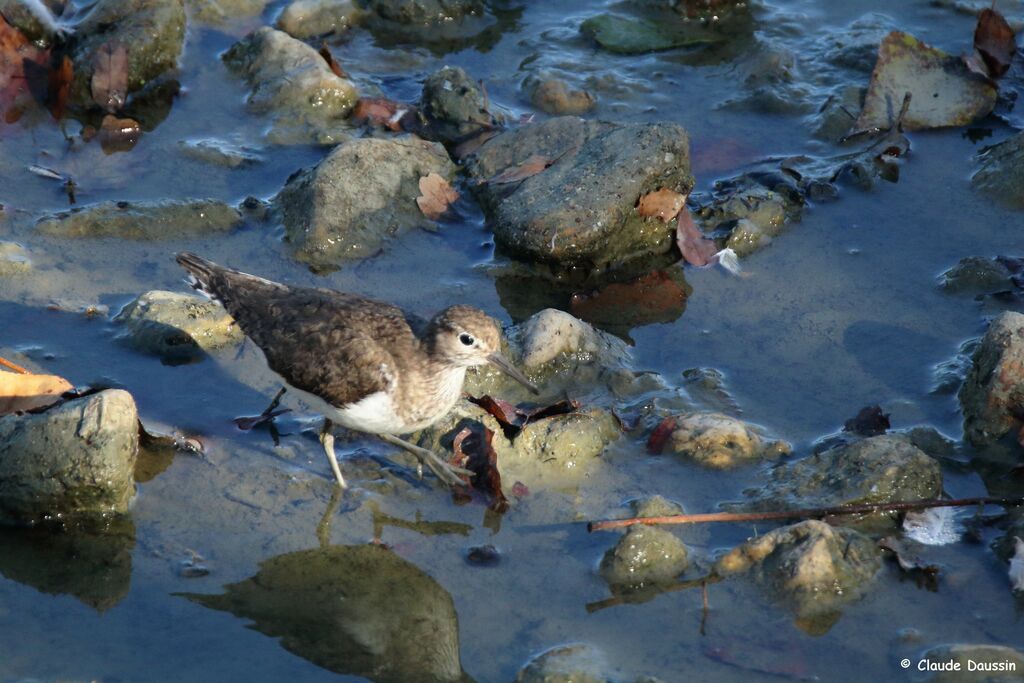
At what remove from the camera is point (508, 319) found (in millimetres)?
8984

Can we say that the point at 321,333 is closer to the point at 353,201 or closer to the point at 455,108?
the point at 353,201

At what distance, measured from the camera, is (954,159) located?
10375mm

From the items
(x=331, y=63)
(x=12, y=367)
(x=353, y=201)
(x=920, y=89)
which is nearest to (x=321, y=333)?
(x=12, y=367)

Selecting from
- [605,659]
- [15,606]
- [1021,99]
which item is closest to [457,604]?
[605,659]

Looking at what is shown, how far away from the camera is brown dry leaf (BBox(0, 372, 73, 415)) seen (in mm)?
7535

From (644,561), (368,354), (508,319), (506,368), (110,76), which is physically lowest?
(508,319)

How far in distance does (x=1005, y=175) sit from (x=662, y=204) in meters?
2.95

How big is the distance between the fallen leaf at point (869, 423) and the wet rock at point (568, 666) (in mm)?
2628

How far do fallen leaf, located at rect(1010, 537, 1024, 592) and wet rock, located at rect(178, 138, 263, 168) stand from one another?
7041 mm

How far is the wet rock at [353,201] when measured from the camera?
9.45m

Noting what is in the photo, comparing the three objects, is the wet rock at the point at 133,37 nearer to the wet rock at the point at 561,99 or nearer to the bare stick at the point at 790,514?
the wet rock at the point at 561,99

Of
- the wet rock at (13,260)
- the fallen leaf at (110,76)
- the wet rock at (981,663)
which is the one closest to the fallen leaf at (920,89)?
the wet rock at (981,663)

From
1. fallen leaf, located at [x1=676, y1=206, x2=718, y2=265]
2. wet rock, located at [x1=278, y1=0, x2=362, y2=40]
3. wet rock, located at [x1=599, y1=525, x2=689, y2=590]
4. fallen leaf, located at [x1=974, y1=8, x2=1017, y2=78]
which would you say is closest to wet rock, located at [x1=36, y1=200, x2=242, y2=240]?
wet rock, located at [x1=278, y1=0, x2=362, y2=40]

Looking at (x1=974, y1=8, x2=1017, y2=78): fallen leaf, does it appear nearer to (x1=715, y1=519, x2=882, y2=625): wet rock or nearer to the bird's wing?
(x1=715, y1=519, x2=882, y2=625): wet rock
